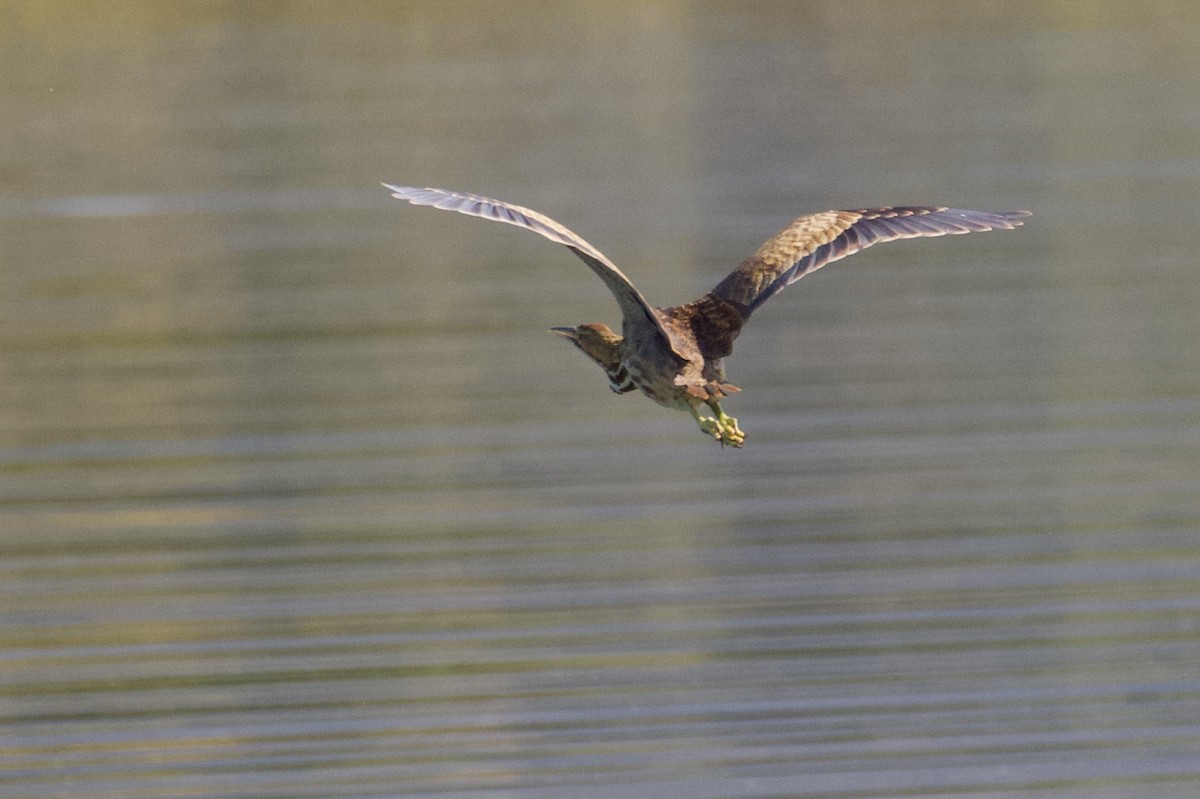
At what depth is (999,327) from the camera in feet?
32.7

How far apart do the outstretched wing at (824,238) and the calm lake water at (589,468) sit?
1.50 metres

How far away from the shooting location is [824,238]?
5.85 metres

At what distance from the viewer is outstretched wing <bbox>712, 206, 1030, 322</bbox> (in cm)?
568

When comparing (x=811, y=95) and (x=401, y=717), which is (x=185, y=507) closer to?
(x=401, y=717)

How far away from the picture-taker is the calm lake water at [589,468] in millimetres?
6598

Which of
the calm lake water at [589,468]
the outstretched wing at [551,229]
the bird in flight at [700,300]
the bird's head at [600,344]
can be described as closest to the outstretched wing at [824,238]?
the bird in flight at [700,300]

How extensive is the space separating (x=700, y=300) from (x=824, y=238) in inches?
19.7

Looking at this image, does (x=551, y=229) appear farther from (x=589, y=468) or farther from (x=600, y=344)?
(x=589, y=468)

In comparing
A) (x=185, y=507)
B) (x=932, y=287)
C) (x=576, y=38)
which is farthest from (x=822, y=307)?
(x=576, y=38)

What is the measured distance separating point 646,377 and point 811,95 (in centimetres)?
1104

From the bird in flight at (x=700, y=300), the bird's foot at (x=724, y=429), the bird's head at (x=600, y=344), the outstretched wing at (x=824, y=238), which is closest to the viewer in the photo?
the bird in flight at (x=700, y=300)

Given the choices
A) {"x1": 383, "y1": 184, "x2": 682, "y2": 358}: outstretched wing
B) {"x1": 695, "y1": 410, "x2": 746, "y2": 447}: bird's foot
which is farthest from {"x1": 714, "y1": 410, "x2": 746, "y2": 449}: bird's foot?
{"x1": 383, "y1": 184, "x2": 682, "y2": 358}: outstretched wing

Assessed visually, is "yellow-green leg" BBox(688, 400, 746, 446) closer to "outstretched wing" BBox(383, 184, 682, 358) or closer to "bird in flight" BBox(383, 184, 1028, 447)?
"bird in flight" BBox(383, 184, 1028, 447)

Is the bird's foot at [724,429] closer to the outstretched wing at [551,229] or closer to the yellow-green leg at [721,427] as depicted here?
the yellow-green leg at [721,427]
